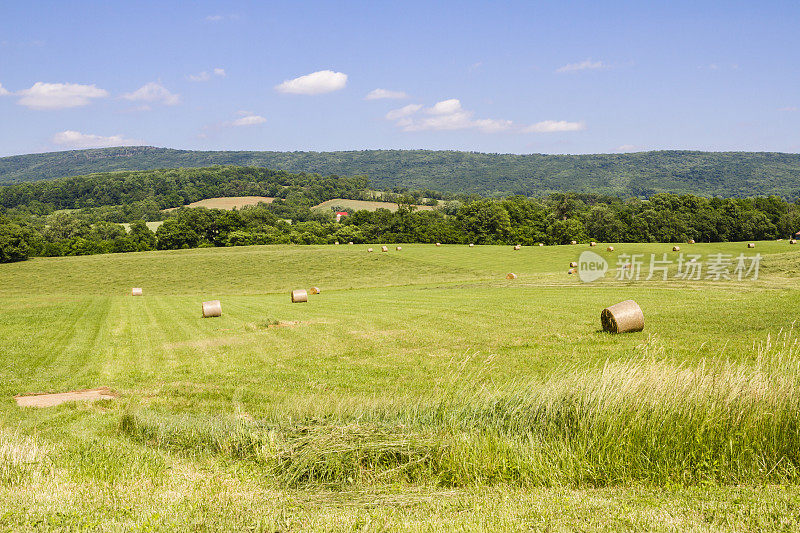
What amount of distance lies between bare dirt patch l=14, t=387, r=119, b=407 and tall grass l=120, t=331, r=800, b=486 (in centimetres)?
418

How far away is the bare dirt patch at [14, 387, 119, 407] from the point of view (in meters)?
12.0

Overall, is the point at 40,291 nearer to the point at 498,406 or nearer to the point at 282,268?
the point at 282,268

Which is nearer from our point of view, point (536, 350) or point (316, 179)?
point (536, 350)

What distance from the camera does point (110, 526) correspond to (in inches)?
210

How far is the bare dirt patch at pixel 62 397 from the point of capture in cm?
1195

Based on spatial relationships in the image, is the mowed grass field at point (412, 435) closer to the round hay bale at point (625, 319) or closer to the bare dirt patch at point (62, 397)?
the bare dirt patch at point (62, 397)

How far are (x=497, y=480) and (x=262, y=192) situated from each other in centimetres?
17046

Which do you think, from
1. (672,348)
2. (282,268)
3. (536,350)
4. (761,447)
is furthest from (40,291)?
(761,447)

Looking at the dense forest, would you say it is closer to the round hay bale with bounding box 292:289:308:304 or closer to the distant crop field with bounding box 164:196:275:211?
the distant crop field with bounding box 164:196:275:211

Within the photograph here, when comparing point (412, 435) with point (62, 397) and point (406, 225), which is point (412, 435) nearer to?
point (62, 397)

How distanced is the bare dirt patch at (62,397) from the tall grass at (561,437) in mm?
4178

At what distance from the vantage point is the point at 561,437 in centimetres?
780

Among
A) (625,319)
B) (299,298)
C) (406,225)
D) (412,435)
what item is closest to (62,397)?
(412,435)

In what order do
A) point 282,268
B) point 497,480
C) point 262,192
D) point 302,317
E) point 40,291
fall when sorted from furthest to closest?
point 262,192 < point 282,268 < point 40,291 < point 302,317 < point 497,480
